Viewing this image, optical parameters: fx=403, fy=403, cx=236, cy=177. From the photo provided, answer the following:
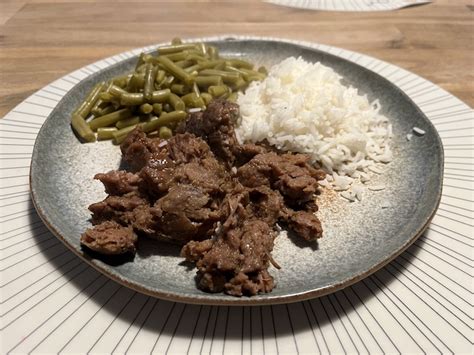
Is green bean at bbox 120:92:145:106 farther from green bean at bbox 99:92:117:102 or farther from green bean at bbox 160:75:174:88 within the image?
green bean at bbox 160:75:174:88

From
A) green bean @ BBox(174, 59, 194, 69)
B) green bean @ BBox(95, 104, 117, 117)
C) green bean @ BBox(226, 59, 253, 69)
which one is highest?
green bean @ BBox(226, 59, 253, 69)

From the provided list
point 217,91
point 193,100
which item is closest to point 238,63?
point 217,91

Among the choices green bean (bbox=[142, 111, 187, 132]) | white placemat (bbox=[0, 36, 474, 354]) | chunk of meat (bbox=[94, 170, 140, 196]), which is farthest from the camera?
green bean (bbox=[142, 111, 187, 132])

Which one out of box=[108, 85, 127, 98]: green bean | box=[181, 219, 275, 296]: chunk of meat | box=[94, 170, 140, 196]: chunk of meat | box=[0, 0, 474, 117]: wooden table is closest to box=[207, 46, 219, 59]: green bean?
box=[108, 85, 127, 98]: green bean

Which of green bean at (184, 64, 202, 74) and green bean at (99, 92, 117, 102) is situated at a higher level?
green bean at (184, 64, 202, 74)

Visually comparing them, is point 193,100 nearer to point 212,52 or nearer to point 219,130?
point 219,130
